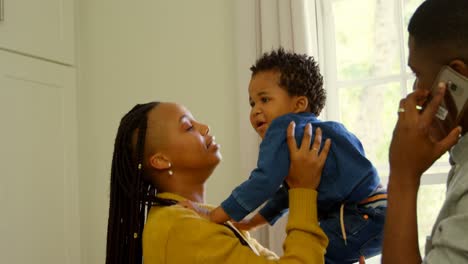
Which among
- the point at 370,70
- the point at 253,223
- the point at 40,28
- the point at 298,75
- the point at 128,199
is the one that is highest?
the point at 40,28

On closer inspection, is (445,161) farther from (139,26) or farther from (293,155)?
(139,26)

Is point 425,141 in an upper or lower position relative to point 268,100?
lower

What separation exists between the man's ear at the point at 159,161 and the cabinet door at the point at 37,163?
4.66 ft

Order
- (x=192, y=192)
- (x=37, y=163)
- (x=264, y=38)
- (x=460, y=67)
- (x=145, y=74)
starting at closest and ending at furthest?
(x=460, y=67), (x=192, y=192), (x=264, y=38), (x=37, y=163), (x=145, y=74)

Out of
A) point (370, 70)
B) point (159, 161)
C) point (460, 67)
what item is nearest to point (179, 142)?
point (159, 161)

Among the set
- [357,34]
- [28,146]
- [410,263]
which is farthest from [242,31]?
[410,263]

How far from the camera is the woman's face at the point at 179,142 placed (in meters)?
1.52

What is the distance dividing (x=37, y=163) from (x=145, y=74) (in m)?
0.82

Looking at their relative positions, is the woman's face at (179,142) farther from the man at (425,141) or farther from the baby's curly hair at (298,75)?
the man at (425,141)

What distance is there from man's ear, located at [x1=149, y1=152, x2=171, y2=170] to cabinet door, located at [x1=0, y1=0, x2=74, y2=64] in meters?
1.54

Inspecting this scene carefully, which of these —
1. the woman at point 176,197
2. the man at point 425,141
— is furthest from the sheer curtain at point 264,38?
the man at point 425,141

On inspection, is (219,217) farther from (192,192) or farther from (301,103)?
(301,103)

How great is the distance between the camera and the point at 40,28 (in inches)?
111

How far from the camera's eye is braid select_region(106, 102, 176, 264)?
1.48 meters
